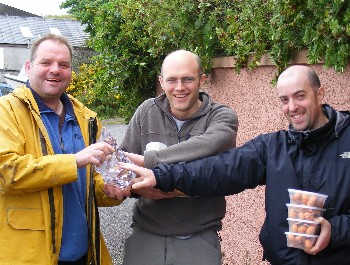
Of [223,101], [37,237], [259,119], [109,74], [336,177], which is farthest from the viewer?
[109,74]

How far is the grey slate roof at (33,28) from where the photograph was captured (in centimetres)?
3784

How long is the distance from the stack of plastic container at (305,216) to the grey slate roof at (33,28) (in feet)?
115

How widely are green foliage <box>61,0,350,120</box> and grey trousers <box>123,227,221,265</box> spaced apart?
Answer: 1461 mm

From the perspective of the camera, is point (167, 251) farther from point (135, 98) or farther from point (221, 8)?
point (135, 98)

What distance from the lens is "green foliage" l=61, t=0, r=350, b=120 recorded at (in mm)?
3744

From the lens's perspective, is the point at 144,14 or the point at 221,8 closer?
the point at 221,8

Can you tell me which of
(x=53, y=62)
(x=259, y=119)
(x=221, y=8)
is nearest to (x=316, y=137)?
(x=53, y=62)

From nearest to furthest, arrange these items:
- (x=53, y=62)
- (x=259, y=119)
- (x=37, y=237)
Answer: (x=37, y=237) < (x=53, y=62) < (x=259, y=119)

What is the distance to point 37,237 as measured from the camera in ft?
9.59

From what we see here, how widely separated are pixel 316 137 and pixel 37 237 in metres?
1.47

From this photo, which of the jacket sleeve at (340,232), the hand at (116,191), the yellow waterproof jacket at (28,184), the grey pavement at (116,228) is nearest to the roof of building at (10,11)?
the grey pavement at (116,228)

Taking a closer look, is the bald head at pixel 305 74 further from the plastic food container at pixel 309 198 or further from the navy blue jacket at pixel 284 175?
the plastic food container at pixel 309 198

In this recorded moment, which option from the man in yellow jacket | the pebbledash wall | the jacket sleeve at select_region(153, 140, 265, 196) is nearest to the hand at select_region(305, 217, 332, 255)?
the jacket sleeve at select_region(153, 140, 265, 196)

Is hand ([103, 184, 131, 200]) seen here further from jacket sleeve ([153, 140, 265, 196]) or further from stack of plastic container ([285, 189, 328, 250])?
stack of plastic container ([285, 189, 328, 250])
